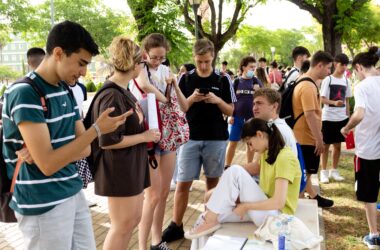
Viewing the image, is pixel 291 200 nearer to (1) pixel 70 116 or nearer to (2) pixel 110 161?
(2) pixel 110 161

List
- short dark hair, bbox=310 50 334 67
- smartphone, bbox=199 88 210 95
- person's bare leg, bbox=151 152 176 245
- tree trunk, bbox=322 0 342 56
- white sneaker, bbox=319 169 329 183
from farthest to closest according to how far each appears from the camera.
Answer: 1. tree trunk, bbox=322 0 342 56
2. white sneaker, bbox=319 169 329 183
3. short dark hair, bbox=310 50 334 67
4. smartphone, bbox=199 88 210 95
5. person's bare leg, bbox=151 152 176 245

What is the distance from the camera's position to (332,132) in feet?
20.5

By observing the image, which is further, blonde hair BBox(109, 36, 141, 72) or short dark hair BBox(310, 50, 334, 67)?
short dark hair BBox(310, 50, 334, 67)

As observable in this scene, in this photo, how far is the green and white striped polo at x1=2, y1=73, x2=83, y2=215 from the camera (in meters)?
1.75

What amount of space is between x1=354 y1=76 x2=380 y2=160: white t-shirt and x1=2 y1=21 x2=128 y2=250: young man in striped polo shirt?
2.80 metres

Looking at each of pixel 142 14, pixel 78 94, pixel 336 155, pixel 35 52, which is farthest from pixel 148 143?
pixel 142 14

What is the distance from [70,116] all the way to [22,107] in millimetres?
354

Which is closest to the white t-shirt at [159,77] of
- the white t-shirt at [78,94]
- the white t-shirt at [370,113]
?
the white t-shirt at [78,94]

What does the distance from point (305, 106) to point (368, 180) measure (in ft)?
3.47

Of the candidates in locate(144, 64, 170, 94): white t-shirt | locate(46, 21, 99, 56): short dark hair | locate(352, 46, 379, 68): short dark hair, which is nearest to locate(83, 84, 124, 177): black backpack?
locate(46, 21, 99, 56): short dark hair

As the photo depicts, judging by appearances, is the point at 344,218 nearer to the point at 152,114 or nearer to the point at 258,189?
the point at 258,189

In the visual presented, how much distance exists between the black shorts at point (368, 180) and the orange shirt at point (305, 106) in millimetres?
755

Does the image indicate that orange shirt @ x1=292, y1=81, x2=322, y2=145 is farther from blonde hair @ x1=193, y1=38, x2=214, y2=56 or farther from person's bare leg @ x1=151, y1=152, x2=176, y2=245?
person's bare leg @ x1=151, y1=152, x2=176, y2=245

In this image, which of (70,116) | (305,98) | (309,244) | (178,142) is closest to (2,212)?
(70,116)
